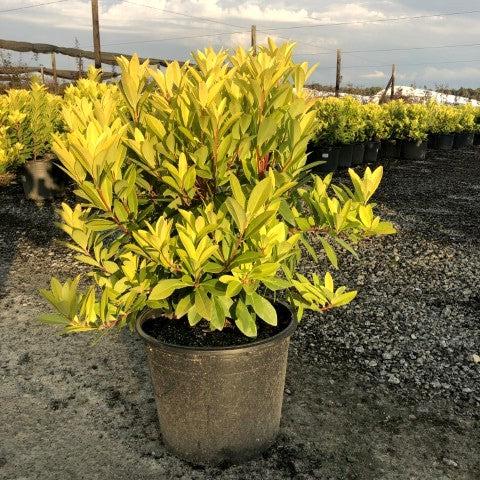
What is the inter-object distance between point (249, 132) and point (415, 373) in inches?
75.5

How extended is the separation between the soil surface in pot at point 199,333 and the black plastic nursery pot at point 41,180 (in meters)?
5.79

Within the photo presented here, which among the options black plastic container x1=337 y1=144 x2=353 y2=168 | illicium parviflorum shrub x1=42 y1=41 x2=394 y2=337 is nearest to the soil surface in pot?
illicium parviflorum shrub x1=42 y1=41 x2=394 y2=337

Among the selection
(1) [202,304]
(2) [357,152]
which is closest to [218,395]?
(1) [202,304]

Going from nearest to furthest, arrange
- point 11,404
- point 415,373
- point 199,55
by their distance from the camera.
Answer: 1. point 199,55
2. point 11,404
3. point 415,373

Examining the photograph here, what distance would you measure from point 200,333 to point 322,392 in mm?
962

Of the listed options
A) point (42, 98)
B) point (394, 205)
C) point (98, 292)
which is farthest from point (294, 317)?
point (42, 98)

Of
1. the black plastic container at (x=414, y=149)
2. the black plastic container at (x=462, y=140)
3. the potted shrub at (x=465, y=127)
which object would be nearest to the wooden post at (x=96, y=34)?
the black plastic container at (x=414, y=149)

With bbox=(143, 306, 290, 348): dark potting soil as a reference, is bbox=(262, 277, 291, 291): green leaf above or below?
above

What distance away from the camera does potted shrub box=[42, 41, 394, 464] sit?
6.32 feet

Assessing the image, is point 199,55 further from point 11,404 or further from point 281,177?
point 11,404

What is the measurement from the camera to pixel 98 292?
4.40 metres

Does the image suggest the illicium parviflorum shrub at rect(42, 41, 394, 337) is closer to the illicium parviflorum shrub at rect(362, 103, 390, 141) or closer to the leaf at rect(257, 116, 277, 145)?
the leaf at rect(257, 116, 277, 145)

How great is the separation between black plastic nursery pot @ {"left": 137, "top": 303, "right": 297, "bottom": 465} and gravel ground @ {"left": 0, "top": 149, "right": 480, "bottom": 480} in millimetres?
102

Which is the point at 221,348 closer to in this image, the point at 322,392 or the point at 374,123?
the point at 322,392
